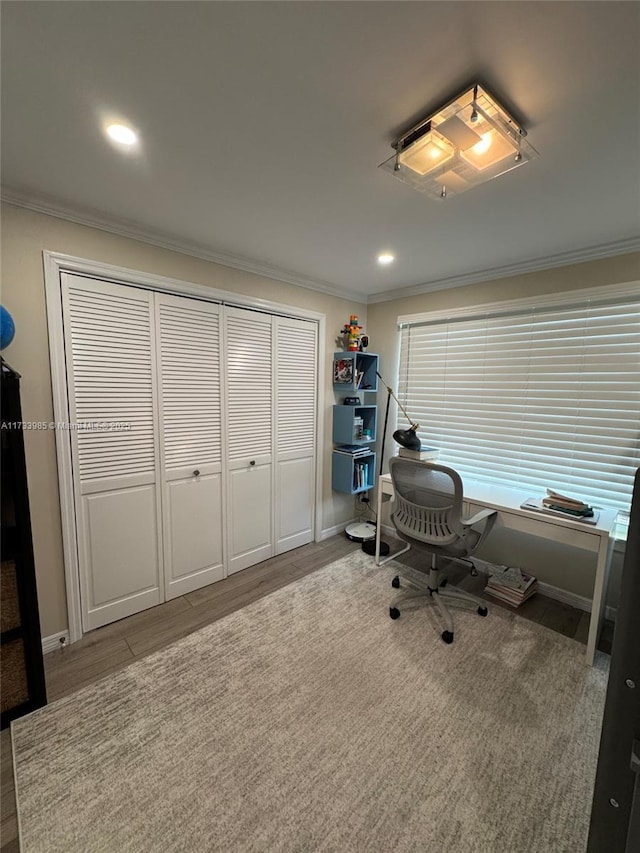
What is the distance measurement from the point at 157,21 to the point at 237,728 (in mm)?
2520

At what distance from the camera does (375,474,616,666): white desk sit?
1.90 metres

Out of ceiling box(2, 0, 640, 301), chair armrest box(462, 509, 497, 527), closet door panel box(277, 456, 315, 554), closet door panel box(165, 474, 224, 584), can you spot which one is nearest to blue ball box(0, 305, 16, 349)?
ceiling box(2, 0, 640, 301)

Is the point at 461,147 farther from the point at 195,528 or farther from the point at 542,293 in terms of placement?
the point at 195,528

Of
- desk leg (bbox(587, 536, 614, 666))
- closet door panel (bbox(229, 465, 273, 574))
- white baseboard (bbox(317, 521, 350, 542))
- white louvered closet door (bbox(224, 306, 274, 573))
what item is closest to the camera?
desk leg (bbox(587, 536, 614, 666))

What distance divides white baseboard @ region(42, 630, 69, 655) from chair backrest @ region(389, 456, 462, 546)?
2167 mm

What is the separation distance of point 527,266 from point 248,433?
2.51 metres

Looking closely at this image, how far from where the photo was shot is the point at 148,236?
2.14 meters

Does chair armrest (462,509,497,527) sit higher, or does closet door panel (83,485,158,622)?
chair armrest (462,509,497,527)

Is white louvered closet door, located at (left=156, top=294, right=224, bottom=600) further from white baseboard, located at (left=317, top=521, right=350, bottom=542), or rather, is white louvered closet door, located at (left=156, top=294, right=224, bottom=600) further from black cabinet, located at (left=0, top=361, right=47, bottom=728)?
white baseboard, located at (left=317, top=521, right=350, bottom=542)

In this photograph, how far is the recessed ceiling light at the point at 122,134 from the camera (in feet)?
4.18

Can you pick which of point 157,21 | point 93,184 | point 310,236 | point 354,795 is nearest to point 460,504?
point 354,795

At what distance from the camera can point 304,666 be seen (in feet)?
6.16

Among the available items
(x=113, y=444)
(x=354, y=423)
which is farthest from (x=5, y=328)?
(x=354, y=423)

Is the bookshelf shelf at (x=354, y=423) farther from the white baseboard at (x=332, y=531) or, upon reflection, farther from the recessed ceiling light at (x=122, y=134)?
the recessed ceiling light at (x=122, y=134)
